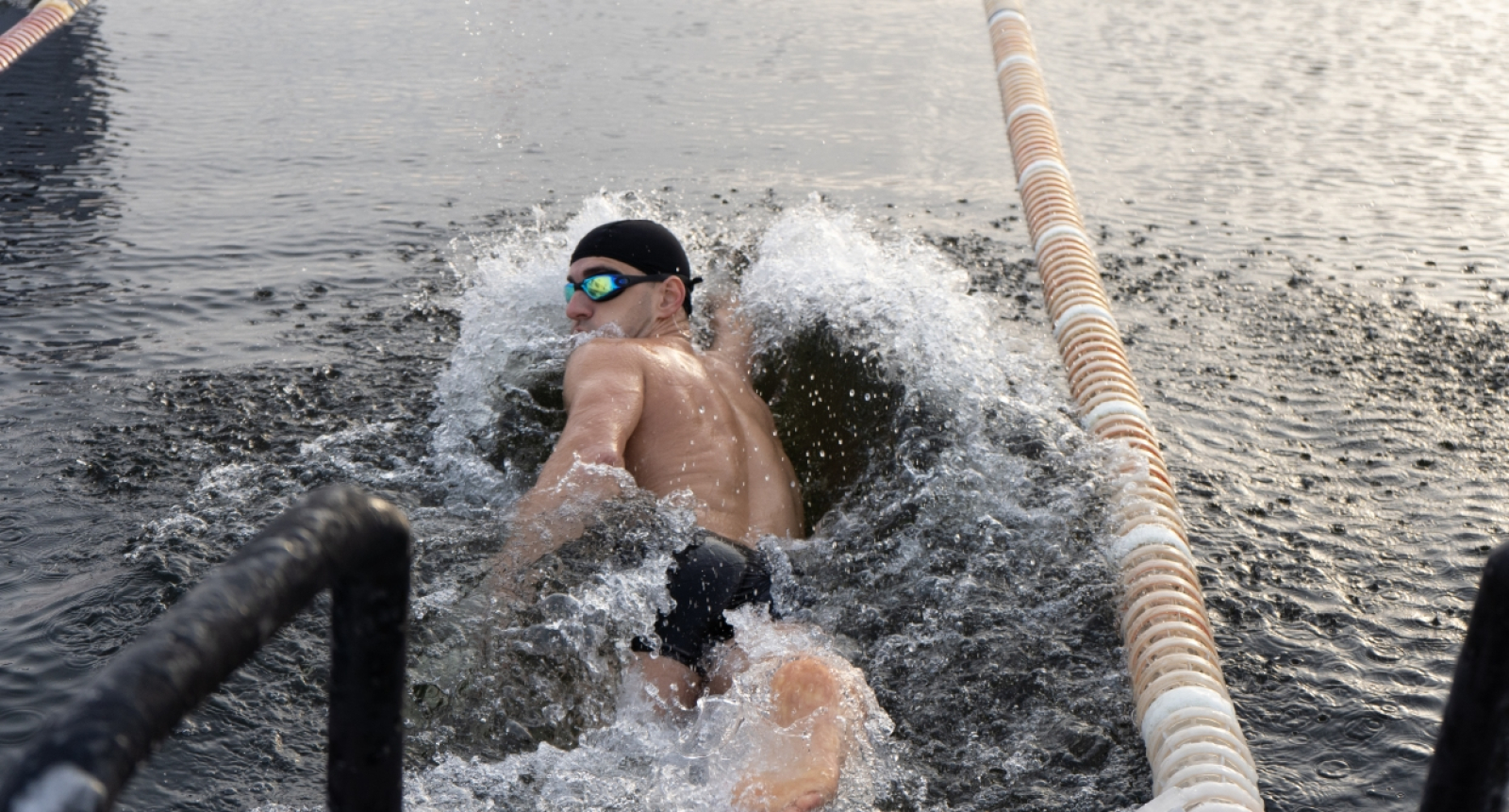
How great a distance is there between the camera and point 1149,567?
324 cm

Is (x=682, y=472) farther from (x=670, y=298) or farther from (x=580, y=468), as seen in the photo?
(x=670, y=298)

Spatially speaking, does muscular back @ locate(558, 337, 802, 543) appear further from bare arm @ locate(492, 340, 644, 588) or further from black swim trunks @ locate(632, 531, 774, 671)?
black swim trunks @ locate(632, 531, 774, 671)

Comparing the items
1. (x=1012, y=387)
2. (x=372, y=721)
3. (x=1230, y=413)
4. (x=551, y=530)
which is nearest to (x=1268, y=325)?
(x=1230, y=413)

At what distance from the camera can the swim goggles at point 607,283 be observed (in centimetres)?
420

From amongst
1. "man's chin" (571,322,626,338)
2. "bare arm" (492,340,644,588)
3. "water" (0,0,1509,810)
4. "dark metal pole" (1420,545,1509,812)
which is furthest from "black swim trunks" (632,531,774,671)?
"dark metal pole" (1420,545,1509,812)

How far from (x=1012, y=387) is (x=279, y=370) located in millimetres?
3205

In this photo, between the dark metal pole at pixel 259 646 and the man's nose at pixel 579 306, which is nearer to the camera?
the dark metal pole at pixel 259 646

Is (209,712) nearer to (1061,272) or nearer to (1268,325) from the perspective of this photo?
(1061,272)

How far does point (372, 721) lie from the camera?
87 cm

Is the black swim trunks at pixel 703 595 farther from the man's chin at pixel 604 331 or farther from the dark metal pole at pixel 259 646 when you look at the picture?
the dark metal pole at pixel 259 646

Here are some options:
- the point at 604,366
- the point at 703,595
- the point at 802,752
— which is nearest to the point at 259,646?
the point at 802,752

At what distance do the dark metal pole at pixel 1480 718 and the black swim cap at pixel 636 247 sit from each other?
3.60 meters

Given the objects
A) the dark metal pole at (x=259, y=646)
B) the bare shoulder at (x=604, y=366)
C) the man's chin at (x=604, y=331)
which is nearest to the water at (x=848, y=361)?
the man's chin at (x=604, y=331)

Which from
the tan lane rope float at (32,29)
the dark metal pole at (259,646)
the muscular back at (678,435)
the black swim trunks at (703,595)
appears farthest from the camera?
the tan lane rope float at (32,29)
